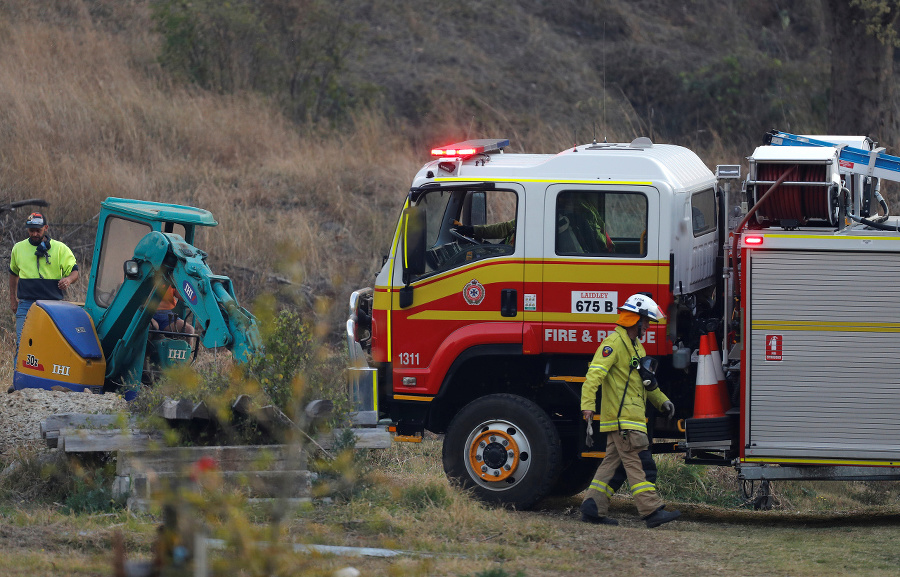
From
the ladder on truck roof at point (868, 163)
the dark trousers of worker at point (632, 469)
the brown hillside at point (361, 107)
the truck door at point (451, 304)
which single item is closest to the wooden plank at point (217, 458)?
the truck door at point (451, 304)

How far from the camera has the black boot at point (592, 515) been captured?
28.2 feet

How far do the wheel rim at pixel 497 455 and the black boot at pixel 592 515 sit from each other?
528mm

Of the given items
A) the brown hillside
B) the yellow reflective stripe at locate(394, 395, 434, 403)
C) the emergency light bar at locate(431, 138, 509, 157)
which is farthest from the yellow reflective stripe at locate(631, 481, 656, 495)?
the brown hillside

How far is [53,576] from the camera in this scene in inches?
241

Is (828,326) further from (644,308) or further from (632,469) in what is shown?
(632,469)

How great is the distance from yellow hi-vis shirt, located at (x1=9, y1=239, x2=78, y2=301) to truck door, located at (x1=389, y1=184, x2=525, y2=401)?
515 centimetres

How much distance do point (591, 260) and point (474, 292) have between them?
0.92 metres

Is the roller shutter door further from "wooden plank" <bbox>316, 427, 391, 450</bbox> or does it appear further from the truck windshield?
"wooden plank" <bbox>316, 427, 391, 450</bbox>

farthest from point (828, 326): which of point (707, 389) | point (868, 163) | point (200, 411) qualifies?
point (200, 411)

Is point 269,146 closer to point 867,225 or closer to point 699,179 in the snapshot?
point 699,179

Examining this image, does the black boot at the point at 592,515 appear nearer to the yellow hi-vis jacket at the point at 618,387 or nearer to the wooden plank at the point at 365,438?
the yellow hi-vis jacket at the point at 618,387

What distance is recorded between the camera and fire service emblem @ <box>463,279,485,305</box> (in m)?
8.75

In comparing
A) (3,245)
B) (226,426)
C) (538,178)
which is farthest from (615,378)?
(3,245)

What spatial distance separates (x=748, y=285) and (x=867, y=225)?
3.36ft
